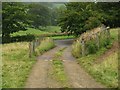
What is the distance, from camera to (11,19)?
45938mm

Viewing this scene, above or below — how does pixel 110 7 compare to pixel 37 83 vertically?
above

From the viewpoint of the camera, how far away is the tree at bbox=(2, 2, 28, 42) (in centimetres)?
4597

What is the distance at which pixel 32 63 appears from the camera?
2042 cm

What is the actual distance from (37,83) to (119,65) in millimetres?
4913

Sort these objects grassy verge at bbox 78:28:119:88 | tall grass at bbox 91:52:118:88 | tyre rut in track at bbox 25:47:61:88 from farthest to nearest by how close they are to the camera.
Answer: grassy verge at bbox 78:28:119:88, tall grass at bbox 91:52:118:88, tyre rut in track at bbox 25:47:61:88

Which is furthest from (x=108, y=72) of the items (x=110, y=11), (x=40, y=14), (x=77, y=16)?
(x=40, y=14)

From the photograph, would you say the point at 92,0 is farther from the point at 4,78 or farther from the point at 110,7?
the point at 4,78

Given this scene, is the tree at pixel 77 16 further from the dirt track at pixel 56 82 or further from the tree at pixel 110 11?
the dirt track at pixel 56 82

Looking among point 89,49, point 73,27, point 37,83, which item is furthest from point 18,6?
point 37,83

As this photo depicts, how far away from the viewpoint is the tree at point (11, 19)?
1810 inches

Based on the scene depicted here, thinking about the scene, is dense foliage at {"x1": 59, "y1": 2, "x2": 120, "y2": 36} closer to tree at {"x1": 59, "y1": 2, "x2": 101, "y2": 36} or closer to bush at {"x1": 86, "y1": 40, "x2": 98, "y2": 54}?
tree at {"x1": 59, "y1": 2, "x2": 101, "y2": 36}

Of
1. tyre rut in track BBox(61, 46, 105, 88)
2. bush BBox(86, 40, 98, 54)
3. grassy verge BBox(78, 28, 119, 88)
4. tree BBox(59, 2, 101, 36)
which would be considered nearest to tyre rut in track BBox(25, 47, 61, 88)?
tyre rut in track BBox(61, 46, 105, 88)

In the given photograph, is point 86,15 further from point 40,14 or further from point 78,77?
point 40,14

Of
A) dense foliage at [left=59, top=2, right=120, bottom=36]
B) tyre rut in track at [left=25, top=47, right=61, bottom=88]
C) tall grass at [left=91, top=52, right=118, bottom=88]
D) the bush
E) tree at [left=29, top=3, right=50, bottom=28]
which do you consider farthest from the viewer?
tree at [left=29, top=3, right=50, bottom=28]
